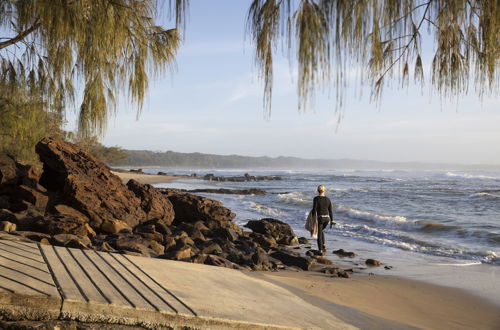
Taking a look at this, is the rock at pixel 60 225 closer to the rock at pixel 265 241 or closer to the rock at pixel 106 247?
the rock at pixel 106 247

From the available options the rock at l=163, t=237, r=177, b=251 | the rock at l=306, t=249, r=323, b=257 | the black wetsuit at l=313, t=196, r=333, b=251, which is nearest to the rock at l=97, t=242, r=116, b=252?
the rock at l=163, t=237, r=177, b=251

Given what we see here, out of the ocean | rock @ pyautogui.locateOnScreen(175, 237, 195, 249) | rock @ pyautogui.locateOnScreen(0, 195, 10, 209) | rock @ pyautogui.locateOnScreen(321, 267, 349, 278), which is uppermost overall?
rock @ pyautogui.locateOnScreen(0, 195, 10, 209)

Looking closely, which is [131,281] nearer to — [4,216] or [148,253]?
[148,253]

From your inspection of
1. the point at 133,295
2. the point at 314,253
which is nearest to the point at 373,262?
the point at 314,253

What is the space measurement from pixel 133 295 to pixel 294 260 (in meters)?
Result: 5.58

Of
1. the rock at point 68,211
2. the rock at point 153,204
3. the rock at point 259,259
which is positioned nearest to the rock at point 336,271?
the rock at point 259,259

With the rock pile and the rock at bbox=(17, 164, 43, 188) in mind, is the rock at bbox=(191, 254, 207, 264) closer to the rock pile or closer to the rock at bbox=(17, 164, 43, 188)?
the rock pile

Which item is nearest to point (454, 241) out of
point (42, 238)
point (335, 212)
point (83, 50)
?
point (335, 212)

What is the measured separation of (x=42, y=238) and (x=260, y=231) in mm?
6824

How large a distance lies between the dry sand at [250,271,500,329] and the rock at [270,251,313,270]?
1.43 feet

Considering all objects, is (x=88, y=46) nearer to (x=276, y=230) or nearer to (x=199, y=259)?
(x=199, y=259)

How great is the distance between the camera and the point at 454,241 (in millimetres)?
12773

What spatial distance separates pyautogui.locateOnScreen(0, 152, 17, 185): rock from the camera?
32.5 feet

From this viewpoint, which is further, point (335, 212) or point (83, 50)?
point (335, 212)
